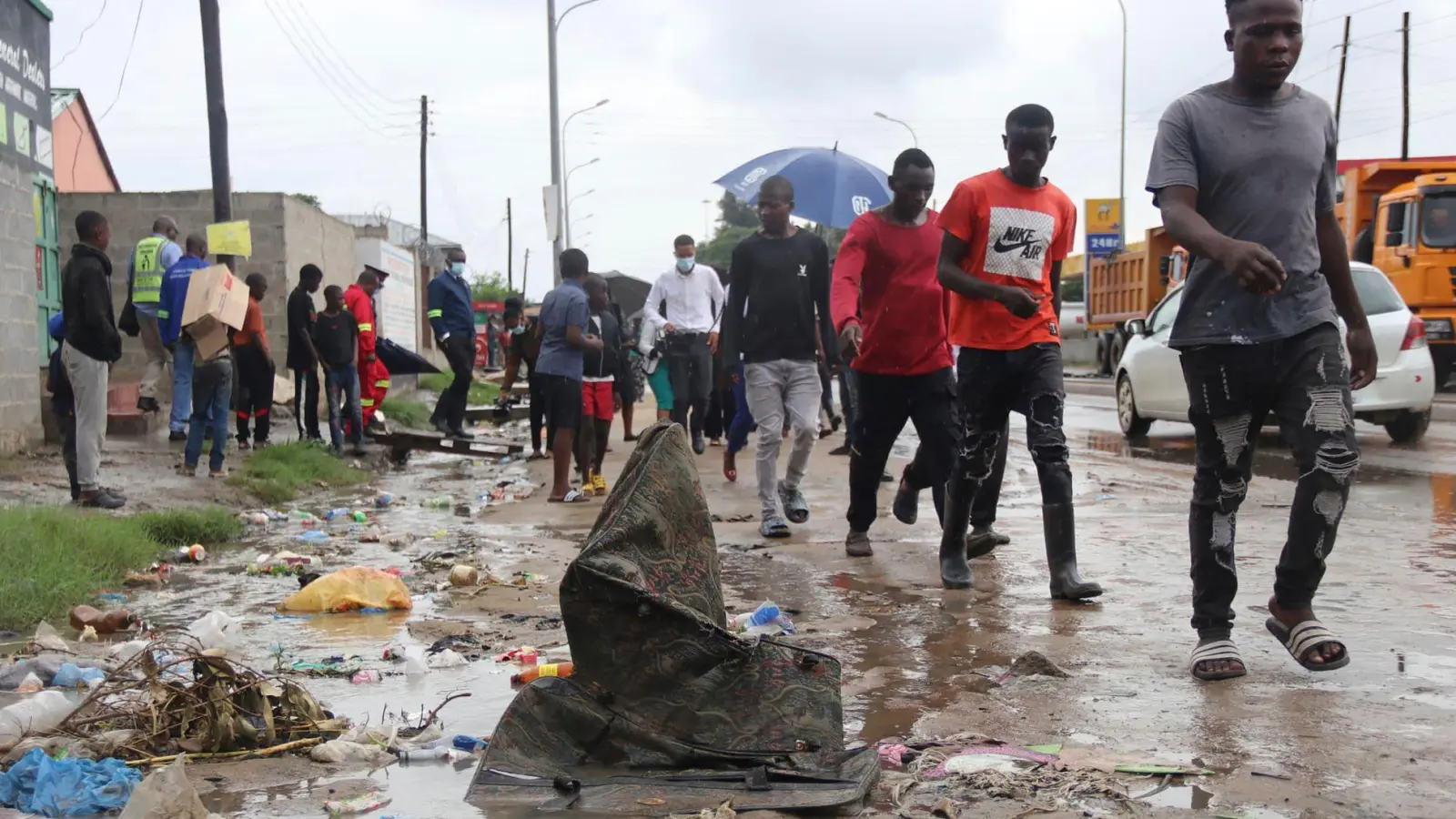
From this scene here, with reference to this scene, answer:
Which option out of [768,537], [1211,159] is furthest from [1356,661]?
[768,537]

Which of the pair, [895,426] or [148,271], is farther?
[148,271]

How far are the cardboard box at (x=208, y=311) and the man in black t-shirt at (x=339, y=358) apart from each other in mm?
1894

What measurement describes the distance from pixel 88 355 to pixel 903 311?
16.3ft

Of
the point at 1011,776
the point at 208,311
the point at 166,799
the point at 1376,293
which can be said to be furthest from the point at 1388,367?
the point at 166,799

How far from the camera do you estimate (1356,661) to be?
13.6 ft

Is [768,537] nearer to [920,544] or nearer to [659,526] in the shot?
[920,544]

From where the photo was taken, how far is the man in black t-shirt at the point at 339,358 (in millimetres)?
12969

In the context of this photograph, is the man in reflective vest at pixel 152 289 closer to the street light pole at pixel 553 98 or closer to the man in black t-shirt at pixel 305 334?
the man in black t-shirt at pixel 305 334

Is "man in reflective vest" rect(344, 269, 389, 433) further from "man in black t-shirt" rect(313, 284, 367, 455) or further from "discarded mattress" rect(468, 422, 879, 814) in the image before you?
"discarded mattress" rect(468, 422, 879, 814)

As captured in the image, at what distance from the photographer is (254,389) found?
1300 cm

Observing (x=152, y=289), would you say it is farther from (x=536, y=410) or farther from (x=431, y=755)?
(x=431, y=755)

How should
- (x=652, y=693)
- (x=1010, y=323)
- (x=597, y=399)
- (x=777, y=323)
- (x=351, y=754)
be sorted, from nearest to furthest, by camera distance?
(x=652, y=693) < (x=351, y=754) < (x=1010, y=323) < (x=777, y=323) < (x=597, y=399)

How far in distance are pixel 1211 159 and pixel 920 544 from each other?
3373 millimetres

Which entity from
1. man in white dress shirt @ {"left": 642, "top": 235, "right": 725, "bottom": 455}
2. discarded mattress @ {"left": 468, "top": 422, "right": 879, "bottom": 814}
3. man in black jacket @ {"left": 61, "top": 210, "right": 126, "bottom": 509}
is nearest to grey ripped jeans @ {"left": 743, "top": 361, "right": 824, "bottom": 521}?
man in black jacket @ {"left": 61, "top": 210, "right": 126, "bottom": 509}
